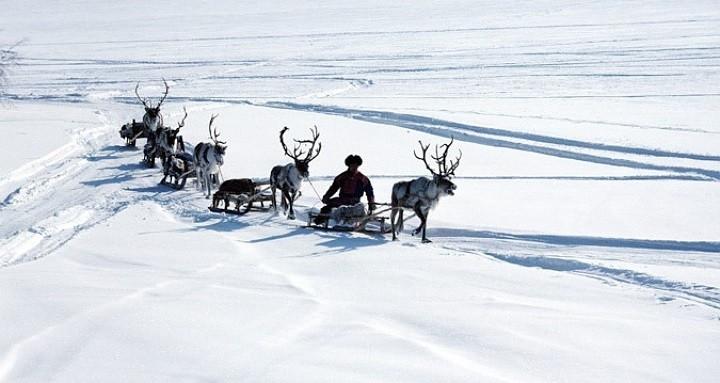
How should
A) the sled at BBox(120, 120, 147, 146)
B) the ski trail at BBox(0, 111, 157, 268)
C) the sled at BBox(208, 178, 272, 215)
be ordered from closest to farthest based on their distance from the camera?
1. the ski trail at BBox(0, 111, 157, 268)
2. the sled at BBox(208, 178, 272, 215)
3. the sled at BBox(120, 120, 147, 146)

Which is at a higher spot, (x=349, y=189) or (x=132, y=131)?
(x=132, y=131)

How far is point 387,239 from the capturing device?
11.0 meters

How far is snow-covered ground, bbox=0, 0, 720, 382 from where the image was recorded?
5.51 m

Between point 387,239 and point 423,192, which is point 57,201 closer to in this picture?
point 387,239

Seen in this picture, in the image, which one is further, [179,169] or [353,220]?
→ [179,169]

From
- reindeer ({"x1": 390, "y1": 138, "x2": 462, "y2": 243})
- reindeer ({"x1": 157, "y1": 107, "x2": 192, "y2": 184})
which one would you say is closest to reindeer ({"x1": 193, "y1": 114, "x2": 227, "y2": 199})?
reindeer ({"x1": 157, "y1": 107, "x2": 192, "y2": 184})

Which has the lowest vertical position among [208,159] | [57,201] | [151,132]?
[57,201]

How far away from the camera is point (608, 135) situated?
19578mm

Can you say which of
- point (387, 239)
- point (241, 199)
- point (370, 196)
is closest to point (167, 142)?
point (241, 199)

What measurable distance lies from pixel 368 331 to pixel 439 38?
148ft

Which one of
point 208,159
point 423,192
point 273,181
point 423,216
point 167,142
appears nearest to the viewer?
point 423,192

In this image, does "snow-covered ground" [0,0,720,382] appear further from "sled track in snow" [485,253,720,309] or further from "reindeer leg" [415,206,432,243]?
"reindeer leg" [415,206,432,243]

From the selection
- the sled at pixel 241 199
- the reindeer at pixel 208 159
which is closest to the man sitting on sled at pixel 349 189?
the sled at pixel 241 199

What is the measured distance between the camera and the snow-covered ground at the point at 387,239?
551cm
